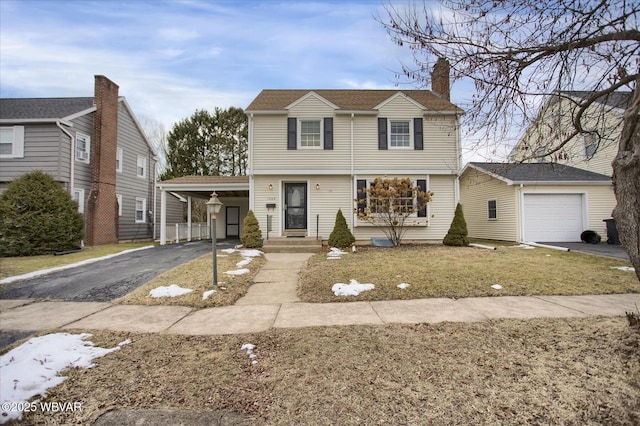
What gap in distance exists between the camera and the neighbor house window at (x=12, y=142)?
41.9 ft

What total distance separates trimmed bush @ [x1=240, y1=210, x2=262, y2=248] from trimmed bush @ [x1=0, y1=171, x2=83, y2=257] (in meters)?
6.16

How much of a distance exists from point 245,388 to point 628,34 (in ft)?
16.1

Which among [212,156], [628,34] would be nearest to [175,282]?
[628,34]

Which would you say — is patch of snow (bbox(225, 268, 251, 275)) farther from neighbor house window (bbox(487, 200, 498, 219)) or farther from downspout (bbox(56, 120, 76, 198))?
neighbor house window (bbox(487, 200, 498, 219))

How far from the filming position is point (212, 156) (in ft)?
80.8

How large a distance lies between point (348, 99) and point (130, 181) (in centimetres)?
1216

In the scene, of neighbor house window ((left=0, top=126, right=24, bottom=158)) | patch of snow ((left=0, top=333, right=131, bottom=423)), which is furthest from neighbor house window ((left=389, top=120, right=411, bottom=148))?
neighbor house window ((left=0, top=126, right=24, bottom=158))

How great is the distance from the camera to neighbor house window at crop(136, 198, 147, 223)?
693 inches

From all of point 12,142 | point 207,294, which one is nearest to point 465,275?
point 207,294

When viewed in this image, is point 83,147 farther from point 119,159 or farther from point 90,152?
point 119,159

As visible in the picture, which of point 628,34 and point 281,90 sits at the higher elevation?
point 281,90

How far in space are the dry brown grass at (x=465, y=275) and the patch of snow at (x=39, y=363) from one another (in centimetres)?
314

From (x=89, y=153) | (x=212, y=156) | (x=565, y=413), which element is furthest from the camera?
(x=212, y=156)

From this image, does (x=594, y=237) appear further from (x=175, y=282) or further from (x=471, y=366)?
(x=175, y=282)
